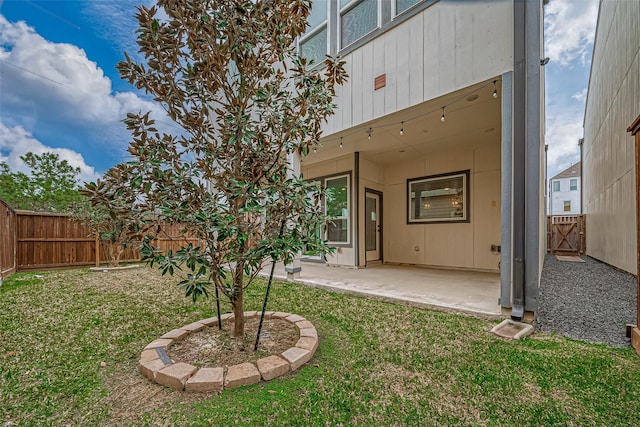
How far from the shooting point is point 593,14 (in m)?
9.81

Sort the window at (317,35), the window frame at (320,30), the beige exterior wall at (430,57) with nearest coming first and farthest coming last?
the beige exterior wall at (430,57) → the window frame at (320,30) → the window at (317,35)

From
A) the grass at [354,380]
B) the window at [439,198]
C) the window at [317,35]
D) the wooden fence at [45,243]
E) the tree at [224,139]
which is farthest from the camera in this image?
the wooden fence at [45,243]

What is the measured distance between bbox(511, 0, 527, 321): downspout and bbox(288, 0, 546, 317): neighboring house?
1 cm

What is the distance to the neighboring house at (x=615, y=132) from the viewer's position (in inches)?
217

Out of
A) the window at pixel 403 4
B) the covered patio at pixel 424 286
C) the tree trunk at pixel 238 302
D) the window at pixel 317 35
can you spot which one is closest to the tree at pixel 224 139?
the tree trunk at pixel 238 302

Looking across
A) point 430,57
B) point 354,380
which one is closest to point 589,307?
point 354,380

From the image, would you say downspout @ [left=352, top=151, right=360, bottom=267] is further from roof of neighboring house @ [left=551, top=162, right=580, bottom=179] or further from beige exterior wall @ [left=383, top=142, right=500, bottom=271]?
roof of neighboring house @ [left=551, top=162, right=580, bottom=179]

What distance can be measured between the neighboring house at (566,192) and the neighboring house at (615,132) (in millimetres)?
16166

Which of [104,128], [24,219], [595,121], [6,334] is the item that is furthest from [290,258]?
[595,121]

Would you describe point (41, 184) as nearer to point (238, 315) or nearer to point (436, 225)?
point (238, 315)

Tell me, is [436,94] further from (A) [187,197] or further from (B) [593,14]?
(B) [593,14]

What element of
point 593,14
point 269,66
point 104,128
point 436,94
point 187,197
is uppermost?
point 593,14

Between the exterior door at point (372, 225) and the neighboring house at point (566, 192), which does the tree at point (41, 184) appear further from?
the neighboring house at point (566, 192)

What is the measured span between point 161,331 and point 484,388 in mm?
2698
